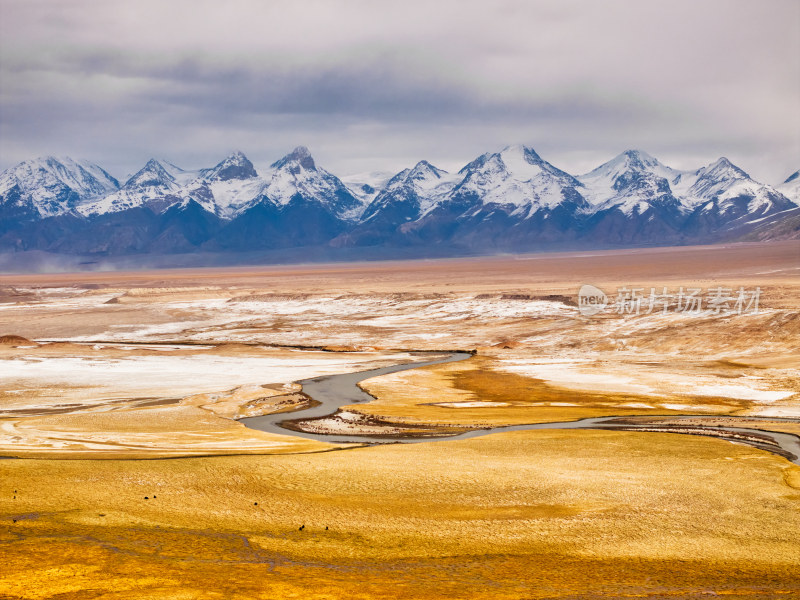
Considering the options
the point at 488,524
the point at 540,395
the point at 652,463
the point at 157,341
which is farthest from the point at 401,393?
the point at 157,341

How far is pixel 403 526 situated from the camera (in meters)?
30.6

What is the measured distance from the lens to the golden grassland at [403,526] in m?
25.3

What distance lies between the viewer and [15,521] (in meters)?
30.1

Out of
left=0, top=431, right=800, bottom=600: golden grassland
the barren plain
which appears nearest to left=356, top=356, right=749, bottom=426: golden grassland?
the barren plain

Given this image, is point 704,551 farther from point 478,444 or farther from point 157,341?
point 157,341

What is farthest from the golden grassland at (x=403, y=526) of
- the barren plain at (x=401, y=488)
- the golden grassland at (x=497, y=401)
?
the golden grassland at (x=497, y=401)

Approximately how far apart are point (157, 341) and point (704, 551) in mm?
106932

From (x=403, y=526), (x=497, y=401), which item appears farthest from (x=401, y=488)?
(x=497, y=401)

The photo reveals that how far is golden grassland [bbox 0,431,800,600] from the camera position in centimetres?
2531

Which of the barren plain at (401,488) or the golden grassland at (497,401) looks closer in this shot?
the barren plain at (401,488)

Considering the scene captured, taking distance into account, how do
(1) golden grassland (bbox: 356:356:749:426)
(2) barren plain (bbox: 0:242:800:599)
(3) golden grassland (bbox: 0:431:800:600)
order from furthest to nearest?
(1) golden grassland (bbox: 356:356:749:426)
(2) barren plain (bbox: 0:242:800:599)
(3) golden grassland (bbox: 0:431:800:600)

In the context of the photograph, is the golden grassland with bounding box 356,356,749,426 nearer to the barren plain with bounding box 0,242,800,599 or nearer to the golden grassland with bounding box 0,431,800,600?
the barren plain with bounding box 0,242,800,599

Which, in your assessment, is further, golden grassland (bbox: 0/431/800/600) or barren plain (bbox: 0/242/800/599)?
barren plain (bbox: 0/242/800/599)

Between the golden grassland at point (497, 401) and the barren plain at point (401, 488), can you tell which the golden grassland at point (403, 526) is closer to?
the barren plain at point (401, 488)
